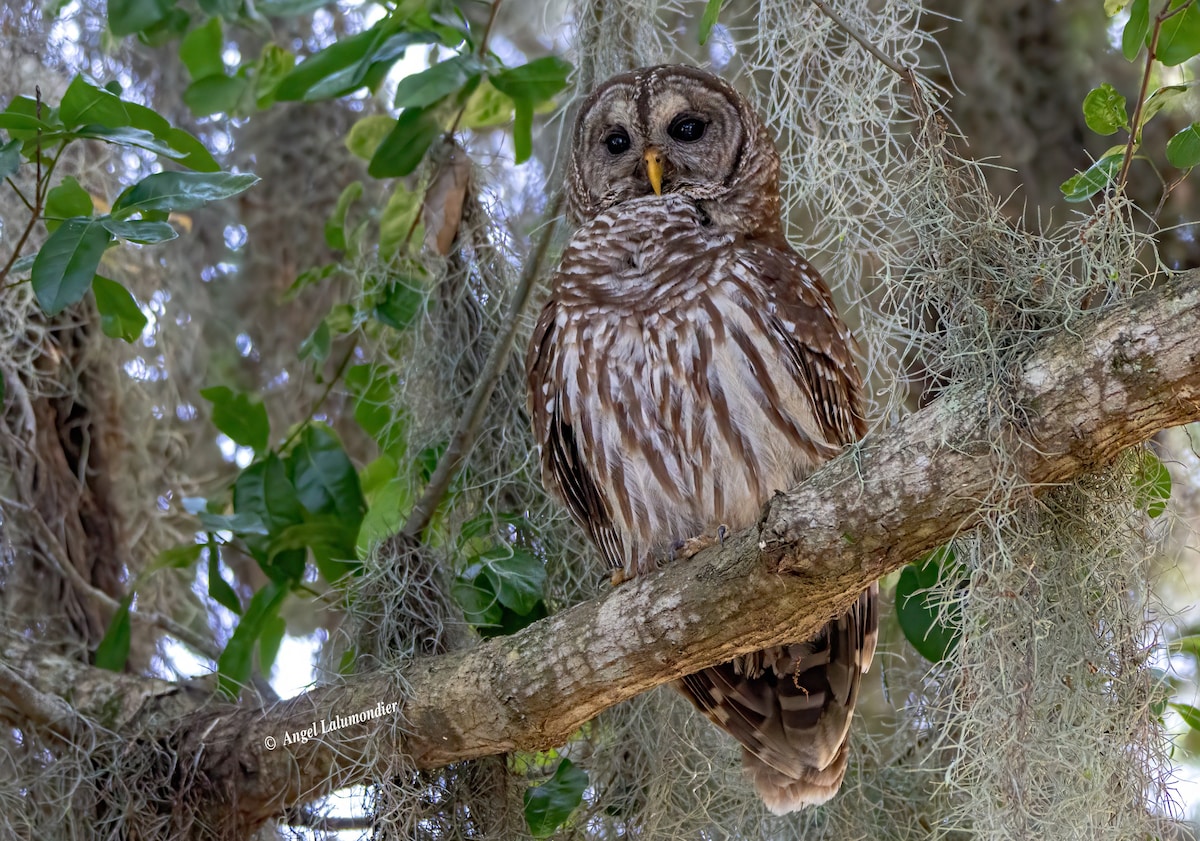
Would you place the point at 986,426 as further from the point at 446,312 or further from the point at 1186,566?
the point at 1186,566

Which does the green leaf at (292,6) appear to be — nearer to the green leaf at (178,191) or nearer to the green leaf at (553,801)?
the green leaf at (178,191)

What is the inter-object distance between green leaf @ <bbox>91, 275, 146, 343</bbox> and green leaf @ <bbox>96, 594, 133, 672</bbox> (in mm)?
895

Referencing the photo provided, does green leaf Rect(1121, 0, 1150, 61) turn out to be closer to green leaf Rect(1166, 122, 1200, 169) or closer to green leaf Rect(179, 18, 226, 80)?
green leaf Rect(1166, 122, 1200, 169)

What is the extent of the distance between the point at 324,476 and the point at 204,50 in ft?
4.78

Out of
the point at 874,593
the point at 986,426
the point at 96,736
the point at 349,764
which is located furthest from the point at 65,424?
the point at 986,426

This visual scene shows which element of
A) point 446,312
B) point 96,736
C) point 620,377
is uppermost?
point 446,312

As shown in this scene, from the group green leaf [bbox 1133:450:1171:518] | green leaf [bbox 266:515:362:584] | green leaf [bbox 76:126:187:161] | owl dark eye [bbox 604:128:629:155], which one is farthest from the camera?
green leaf [bbox 266:515:362:584]

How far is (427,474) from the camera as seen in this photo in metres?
3.76

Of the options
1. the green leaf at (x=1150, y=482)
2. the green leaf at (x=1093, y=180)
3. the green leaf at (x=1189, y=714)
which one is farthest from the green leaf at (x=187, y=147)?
the green leaf at (x=1189, y=714)

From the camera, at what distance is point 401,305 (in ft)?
12.7

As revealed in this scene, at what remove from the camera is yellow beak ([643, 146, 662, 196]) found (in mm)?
3555

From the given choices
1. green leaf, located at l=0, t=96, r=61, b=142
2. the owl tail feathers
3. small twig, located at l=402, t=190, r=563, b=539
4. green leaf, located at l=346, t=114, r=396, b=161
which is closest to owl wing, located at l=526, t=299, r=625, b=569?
small twig, located at l=402, t=190, r=563, b=539

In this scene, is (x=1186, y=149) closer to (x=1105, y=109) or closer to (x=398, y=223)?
(x=1105, y=109)

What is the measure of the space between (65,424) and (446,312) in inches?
58.3
